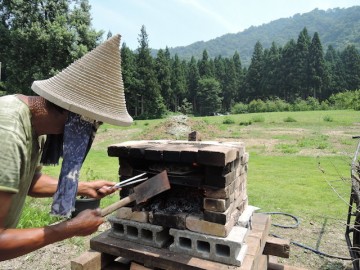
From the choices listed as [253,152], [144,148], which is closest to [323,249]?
[144,148]

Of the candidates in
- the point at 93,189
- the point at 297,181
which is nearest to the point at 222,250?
the point at 93,189

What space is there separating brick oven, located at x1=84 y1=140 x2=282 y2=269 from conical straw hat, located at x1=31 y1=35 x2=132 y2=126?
0.63 meters

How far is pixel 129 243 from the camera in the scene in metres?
2.65

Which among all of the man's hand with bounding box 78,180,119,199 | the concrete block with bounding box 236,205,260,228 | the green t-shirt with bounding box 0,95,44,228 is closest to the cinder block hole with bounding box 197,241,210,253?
the concrete block with bounding box 236,205,260,228

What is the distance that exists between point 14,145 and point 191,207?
1.57m

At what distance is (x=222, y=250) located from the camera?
7.96ft

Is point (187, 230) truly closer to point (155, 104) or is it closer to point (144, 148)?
point (144, 148)

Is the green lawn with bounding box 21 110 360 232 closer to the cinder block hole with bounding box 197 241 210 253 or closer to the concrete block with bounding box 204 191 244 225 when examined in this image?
the concrete block with bounding box 204 191 244 225

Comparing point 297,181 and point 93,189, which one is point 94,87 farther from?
point 297,181

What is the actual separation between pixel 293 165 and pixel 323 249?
17.3ft

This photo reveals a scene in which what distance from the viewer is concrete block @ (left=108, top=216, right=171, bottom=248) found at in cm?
256

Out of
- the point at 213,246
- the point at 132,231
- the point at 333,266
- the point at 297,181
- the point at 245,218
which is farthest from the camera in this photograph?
the point at 297,181

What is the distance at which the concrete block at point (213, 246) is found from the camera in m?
2.30

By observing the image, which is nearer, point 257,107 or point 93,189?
point 93,189
